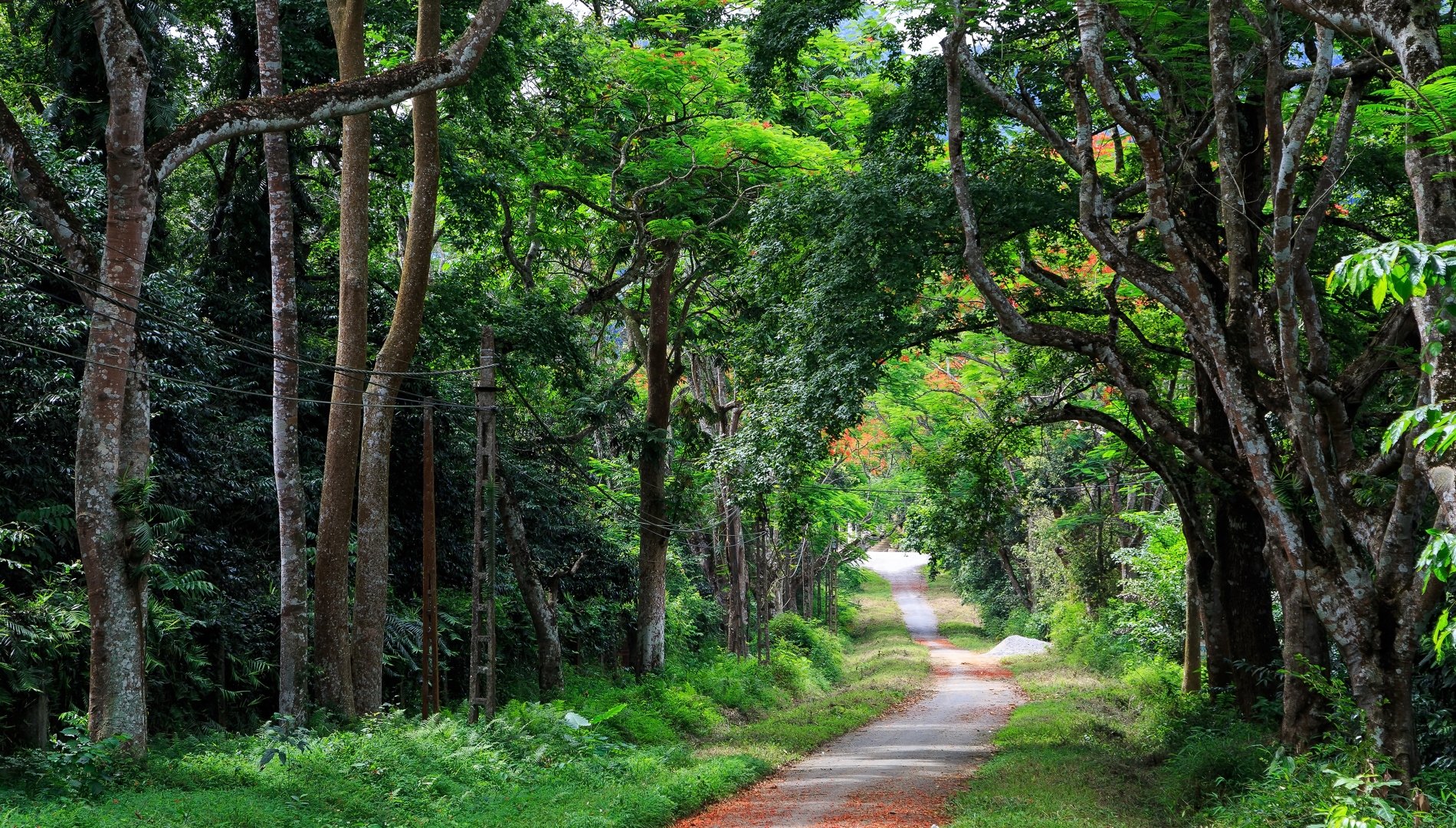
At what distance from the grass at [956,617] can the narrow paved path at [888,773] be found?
64.8 feet

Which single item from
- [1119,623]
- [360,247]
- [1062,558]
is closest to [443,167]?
[360,247]

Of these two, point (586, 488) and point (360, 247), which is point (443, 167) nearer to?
point (360, 247)

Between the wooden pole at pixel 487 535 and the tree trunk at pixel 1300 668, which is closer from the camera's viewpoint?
the tree trunk at pixel 1300 668

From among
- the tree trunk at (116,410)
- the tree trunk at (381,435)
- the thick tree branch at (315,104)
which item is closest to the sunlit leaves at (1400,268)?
the thick tree branch at (315,104)

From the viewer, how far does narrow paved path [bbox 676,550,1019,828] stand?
11.0 metres

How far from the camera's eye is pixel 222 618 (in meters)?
13.3

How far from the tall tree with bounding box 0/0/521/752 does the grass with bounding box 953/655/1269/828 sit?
782cm

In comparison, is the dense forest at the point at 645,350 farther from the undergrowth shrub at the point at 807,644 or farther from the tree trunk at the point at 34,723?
the undergrowth shrub at the point at 807,644

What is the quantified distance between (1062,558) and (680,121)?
1000 inches

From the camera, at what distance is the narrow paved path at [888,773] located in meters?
11.0

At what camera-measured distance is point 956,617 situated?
60656mm

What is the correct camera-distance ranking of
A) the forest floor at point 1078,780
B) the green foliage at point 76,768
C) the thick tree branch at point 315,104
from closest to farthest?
the green foliage at point 76,768 → the thick tree branch at point 315,104 → the forest floor at point 1078,780

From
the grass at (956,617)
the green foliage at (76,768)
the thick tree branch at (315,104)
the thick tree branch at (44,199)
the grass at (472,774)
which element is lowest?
the grass at (956,617)

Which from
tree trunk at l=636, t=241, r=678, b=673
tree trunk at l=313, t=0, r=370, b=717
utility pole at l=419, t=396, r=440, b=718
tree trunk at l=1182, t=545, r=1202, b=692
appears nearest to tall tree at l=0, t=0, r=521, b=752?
tree trunk at l=313, t=0, r=370, b=717
